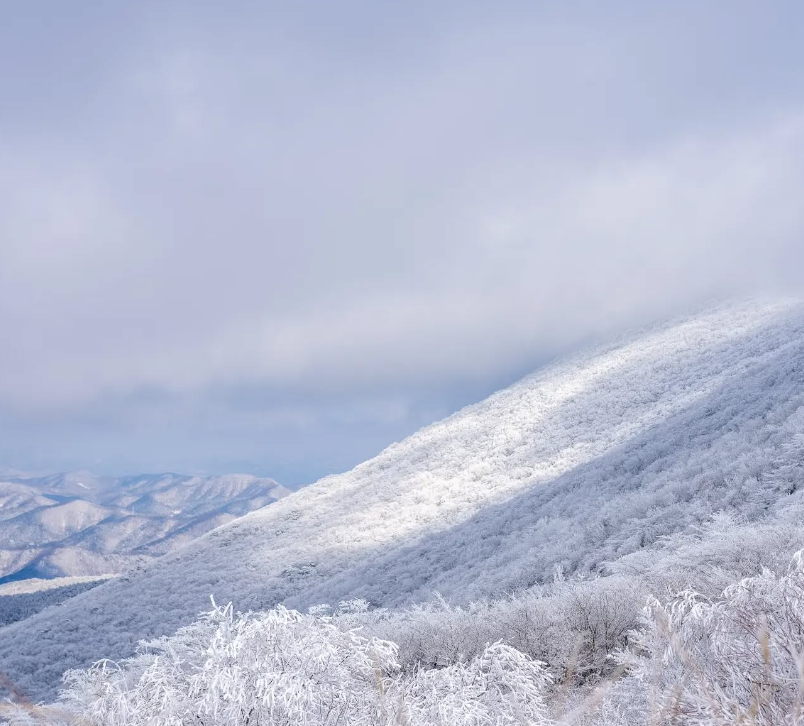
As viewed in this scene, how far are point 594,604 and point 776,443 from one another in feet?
43.3

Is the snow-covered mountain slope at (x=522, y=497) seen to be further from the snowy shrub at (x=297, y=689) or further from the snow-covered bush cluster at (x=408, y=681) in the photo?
the snowy shrub at (x=297, y=689)

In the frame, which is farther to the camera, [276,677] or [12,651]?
[12,651]

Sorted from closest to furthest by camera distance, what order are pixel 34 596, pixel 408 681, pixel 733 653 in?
pixel 733 653 → pixel 408 681 → pixel 34 596

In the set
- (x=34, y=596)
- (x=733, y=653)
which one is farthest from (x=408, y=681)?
(x=34, y=596)

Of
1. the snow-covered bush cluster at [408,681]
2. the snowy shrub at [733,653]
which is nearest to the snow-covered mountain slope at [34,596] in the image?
the snow-covered bush cluster at [408,681]

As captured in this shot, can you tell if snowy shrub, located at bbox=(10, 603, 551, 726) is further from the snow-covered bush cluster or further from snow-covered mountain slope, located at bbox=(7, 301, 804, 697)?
snow-covered mountain slope, located at bbox=(7, 301, 804, 697)

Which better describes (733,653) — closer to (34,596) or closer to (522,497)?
(522,497)

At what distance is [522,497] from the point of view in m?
30.3

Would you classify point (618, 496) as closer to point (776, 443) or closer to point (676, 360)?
point (776, 443)

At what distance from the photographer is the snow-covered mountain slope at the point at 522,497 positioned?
18.9 meters

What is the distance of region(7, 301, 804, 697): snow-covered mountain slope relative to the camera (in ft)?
61.9

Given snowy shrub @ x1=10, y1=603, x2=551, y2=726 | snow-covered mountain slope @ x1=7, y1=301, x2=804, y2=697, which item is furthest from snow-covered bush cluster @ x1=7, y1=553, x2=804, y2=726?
snow-covered mountain slope @ x1=7, y1=301, x2=804, y2=697

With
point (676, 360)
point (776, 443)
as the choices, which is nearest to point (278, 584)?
point (776, 443)

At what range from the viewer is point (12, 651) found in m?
29.9
